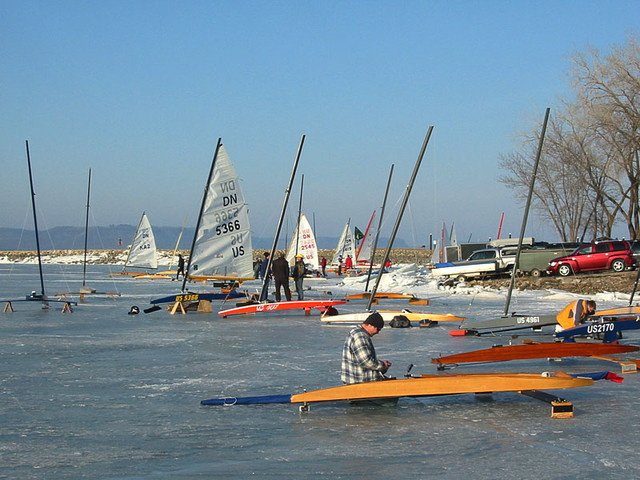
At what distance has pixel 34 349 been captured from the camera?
40.3ft

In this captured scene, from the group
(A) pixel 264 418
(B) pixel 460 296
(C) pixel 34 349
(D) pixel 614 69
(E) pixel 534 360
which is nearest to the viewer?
(A) pixel 264 418

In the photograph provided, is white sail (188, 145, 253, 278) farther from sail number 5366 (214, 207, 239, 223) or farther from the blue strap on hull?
the blue strap on hull

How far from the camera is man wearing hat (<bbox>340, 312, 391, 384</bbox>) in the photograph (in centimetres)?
790

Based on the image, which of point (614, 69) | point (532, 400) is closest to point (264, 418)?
point (532, 400)

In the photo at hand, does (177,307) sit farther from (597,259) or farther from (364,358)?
(597,259)

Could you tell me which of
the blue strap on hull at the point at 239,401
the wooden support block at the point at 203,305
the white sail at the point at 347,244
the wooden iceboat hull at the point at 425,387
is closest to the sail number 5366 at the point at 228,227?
the wooden support block at the point at 203,305

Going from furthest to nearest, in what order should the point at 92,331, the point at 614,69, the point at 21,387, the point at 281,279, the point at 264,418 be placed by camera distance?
the point at 614,69 < the point at 281,279 < the point at 92,331 < the point at 21,387 < the point at 264,418

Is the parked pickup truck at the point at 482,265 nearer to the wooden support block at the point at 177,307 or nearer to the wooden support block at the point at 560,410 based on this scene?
the wooden support block at the point at 177,307

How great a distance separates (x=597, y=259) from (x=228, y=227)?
53.7 feet

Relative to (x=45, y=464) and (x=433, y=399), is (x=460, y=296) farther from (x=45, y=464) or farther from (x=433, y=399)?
(x=45, y=464)

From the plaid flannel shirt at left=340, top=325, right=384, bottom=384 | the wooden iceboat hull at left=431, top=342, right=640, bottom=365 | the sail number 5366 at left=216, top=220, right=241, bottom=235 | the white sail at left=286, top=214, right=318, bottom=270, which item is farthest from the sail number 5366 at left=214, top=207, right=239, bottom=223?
the white sail at left=286, top=214, right=318, bottom=270

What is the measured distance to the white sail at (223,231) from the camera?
20797 mm

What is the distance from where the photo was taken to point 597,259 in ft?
98.0

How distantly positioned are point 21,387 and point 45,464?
3.46 meters
